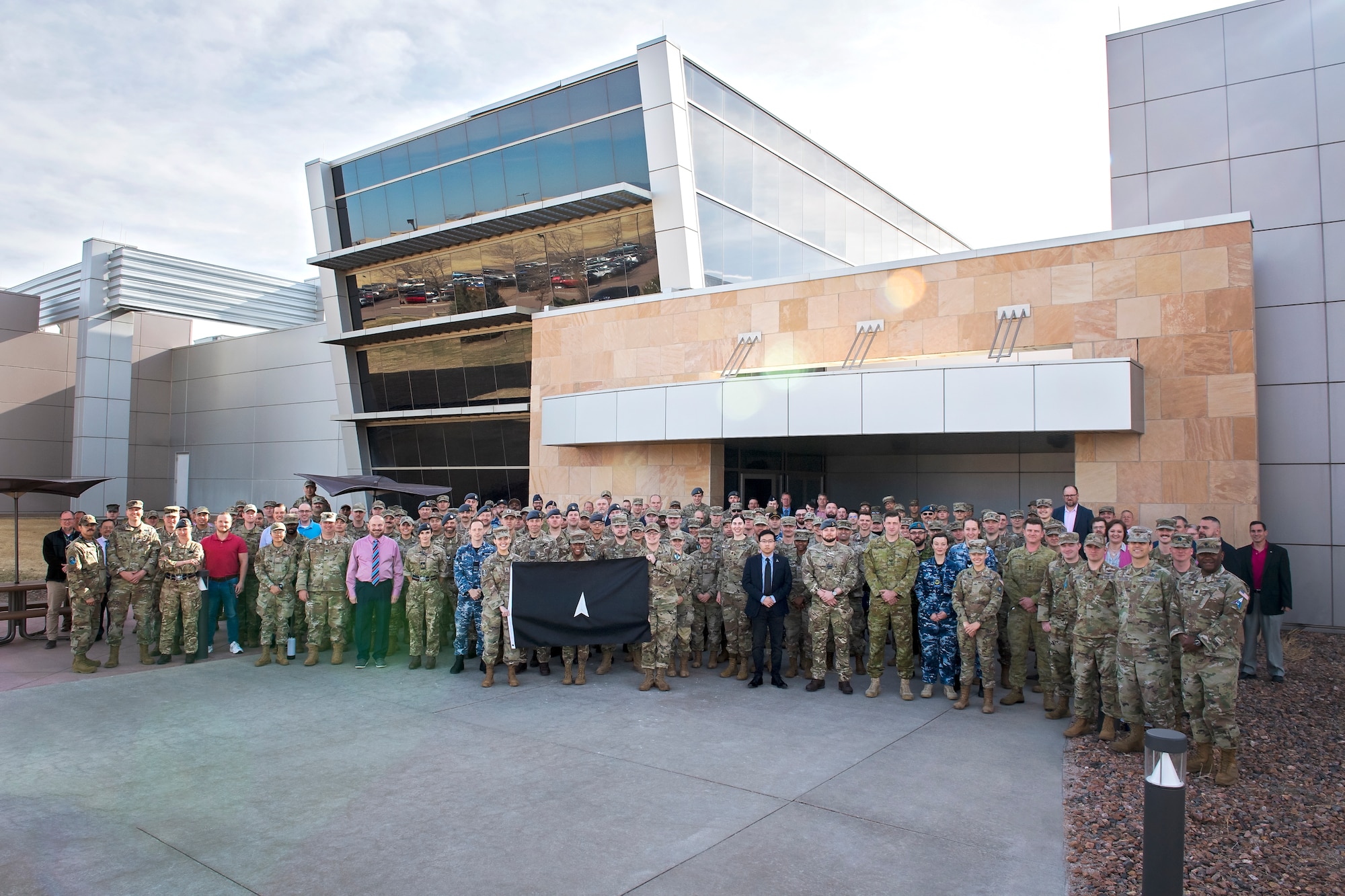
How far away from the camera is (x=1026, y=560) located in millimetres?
9609

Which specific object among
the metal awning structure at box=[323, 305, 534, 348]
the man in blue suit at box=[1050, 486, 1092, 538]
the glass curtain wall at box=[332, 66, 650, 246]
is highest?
the glass curtain wall at box=[332, 66, 650, 246]

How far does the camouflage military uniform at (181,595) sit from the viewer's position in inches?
451

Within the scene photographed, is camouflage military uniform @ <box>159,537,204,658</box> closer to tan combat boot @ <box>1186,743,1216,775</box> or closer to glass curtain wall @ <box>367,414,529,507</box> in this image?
tan combat boot @ <box>1186,743,1216,775</box>

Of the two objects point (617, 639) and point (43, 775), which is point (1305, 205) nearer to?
point (617, 639)

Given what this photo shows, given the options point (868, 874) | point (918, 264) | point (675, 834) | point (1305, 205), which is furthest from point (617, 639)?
point (1305, 205)

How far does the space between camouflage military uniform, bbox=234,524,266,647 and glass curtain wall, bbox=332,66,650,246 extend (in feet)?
46.8

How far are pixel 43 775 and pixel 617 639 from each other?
18.8 ft

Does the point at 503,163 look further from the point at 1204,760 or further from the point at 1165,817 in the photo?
the point at 1165,817

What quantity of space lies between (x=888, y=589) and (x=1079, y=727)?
249 centimetres

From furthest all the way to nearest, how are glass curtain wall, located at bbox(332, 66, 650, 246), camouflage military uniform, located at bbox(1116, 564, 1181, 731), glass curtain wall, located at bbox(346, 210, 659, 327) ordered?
glass curtain wall, located at bbox(346, 210, 659, 327)
glass curtain wall, located at bbox(332, 66, 650, 246)
camouflage military uniform, located at bbox(1116, 564, 1181, 731)

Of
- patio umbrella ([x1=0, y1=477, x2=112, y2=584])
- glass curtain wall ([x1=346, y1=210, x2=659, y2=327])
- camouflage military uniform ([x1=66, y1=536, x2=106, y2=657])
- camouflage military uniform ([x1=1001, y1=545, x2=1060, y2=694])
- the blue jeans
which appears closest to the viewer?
camouflage military uniform ([x1=1001, y1=545, x2=1060, y2=694])

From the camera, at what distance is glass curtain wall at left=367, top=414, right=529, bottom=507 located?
27.4 metres

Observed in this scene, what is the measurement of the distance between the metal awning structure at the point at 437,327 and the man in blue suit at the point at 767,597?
16.5 metres

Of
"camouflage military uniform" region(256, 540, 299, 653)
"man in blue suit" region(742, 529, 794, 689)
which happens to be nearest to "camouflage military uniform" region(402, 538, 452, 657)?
"camouflage military uniform" region(256, 540, 299, 653)
